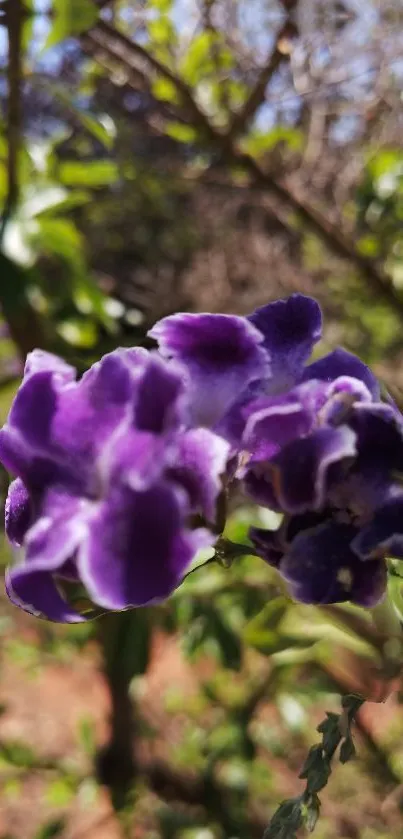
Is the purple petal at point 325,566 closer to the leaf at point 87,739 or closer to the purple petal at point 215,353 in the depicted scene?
the purple petal at point 215,353

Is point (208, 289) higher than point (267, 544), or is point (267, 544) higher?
point (267, 544)

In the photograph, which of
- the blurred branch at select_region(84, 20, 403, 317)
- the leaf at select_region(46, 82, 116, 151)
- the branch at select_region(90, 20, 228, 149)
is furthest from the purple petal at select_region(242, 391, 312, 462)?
the blurred branch at select_region(84, 20, 403, 317)

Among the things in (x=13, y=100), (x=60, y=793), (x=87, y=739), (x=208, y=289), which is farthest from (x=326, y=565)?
(x=208, y=289)

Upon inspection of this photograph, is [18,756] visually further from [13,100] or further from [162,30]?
[162,30]

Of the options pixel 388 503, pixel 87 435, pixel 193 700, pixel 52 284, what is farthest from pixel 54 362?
pixel 193 700

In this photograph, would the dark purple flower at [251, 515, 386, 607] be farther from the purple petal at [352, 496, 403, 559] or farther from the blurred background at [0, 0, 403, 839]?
the blurred background at [0, 0, 403, 839]

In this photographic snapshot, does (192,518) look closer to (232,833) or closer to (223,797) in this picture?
(232,833)
